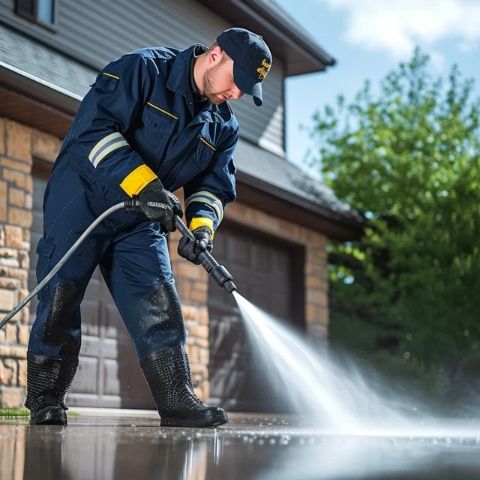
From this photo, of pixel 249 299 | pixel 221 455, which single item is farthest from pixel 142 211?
pixel 249 299

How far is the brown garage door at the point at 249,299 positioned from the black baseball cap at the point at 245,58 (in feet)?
23.0

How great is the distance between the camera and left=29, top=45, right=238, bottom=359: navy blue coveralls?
468 centimetres

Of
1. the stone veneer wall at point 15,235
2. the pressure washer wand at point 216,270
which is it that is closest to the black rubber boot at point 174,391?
the pressure washer wand at point 216,270

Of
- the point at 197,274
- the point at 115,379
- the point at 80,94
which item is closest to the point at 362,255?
the point at 197,274

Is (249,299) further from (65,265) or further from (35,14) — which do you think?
(65,265)

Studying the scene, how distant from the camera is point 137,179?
179 inches

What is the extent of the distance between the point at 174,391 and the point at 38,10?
6.37 m

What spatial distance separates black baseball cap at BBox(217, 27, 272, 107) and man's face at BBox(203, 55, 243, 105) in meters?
0.06

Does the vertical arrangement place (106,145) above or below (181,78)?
below

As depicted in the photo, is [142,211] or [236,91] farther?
[236,91]

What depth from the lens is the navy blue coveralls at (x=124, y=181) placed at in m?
4.68

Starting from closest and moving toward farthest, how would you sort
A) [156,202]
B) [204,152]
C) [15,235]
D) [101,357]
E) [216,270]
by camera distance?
1. [156,202]
2. [216,270]
3. [204,152]
4. [15,235]
5. [101,357]

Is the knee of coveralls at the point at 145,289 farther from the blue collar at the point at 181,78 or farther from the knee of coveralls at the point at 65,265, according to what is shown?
the blue collar at the point at 181,78

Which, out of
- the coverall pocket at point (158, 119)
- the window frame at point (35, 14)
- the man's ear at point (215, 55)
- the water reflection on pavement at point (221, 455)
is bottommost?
the water reflection on pavement at point (221, 455)
